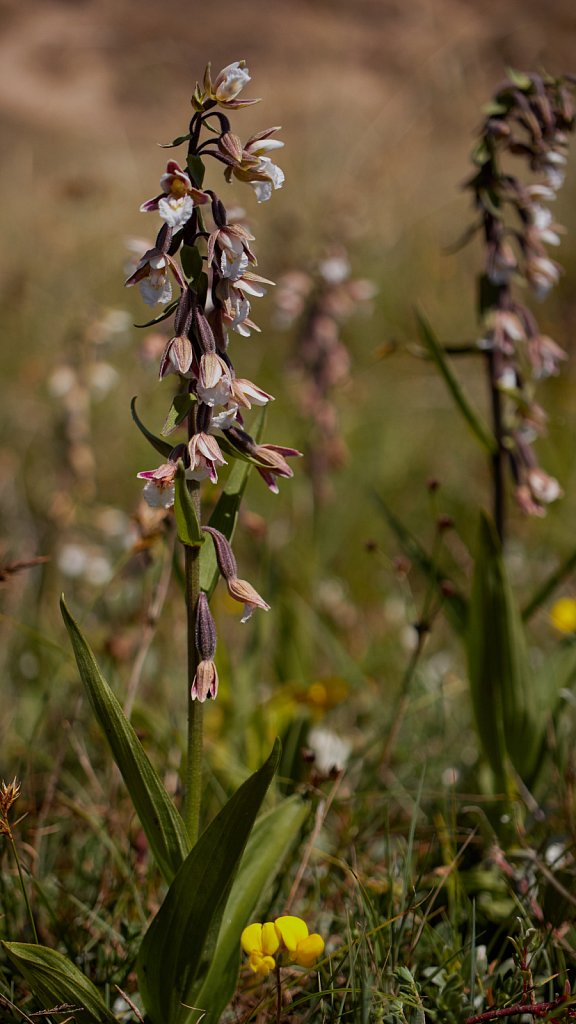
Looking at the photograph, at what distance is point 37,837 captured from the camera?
6.08 ft

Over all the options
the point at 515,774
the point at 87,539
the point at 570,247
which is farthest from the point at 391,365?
the point at 515,774

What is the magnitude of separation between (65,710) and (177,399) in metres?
1.58

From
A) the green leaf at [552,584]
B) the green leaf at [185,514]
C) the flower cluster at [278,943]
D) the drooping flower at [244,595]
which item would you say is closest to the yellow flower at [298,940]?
the flower cluster at [278,943]

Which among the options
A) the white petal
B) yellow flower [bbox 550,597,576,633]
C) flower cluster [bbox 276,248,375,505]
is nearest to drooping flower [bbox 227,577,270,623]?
the white petal

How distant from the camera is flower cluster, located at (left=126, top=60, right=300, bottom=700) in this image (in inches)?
50.3

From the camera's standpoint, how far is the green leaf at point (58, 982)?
1296mm

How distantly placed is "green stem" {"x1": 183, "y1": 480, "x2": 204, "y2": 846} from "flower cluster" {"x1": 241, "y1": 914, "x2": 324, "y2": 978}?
184mm

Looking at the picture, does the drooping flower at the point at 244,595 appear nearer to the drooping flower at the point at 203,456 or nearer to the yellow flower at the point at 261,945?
the drooping flower at the point at 203,456

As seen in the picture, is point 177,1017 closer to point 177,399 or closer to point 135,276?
point 177,399

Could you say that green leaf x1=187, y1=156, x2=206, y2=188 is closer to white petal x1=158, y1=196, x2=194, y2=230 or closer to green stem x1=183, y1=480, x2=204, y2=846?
white petal x1=158, y1=196, x2=194, y2=230

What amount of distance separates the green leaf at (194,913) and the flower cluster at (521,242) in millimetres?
1167

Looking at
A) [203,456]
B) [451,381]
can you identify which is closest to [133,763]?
[203,456]

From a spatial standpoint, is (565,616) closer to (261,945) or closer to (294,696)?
(294,696)

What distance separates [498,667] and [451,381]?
0.66 m
